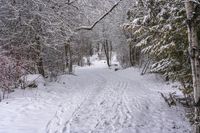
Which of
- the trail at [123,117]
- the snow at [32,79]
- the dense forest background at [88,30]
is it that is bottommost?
the trail at [123,117]

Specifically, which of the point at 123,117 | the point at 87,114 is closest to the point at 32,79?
the point at 87,114

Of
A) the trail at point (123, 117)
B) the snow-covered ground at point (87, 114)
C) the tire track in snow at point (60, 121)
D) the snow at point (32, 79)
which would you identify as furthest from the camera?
the snow at point (32, 79)

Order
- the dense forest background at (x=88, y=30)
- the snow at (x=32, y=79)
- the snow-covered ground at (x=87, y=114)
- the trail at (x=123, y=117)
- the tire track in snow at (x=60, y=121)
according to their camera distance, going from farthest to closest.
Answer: the snow at (x=32, y=79) → the dense forest background at (x=88, y=30) → the trail at (x=123, y=117) → the snow-covered ground at (x=87, y=114) → the tire track in snow at (x=60, y=121)

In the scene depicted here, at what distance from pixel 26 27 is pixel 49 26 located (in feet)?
4.07

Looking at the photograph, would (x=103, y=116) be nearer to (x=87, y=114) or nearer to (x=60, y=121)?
(x=87, y=114)

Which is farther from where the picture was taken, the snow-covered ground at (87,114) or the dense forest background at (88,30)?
the dense forest background at (88,30)

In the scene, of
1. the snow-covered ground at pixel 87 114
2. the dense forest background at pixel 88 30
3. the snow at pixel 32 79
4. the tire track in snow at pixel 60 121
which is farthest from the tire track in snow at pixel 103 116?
the snow at pixel 32 79

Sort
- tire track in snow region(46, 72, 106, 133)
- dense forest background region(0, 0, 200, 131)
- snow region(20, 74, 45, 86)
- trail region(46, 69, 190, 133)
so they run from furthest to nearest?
snow region(20, 74, 45, 86) → dense forest background region(0, 0, 200, 131) → trail region(46, 69, 190, 133) → tire track in snow region(46, 72, 106, 133)

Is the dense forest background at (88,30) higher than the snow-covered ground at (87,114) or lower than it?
higher

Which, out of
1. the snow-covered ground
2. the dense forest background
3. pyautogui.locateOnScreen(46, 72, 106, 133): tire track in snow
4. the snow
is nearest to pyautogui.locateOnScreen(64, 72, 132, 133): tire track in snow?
the snow-covered ground

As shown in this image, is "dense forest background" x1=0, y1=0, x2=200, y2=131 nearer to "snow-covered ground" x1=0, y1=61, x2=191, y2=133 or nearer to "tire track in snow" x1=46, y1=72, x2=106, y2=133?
"snow-covered ground" x1=0, y1=61, x2=191, y2=133

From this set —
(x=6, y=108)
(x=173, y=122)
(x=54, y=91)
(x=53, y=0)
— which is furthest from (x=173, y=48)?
(x=53, y=0)

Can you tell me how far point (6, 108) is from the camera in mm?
9781

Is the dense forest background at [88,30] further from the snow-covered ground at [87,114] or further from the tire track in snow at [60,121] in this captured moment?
the tire track in snow at [60,121]
